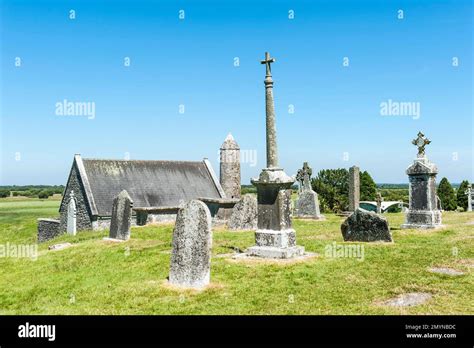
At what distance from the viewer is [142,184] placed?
30266mm

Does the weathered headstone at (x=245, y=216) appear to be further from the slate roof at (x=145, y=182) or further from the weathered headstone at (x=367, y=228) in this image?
the slate roof at (x=145, y=182)

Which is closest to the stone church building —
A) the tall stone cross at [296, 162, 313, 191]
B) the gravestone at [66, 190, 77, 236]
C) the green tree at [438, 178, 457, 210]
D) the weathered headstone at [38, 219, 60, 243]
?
the gravestone at [66, 190, 77, 236]

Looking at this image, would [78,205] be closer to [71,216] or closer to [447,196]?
[71,216]

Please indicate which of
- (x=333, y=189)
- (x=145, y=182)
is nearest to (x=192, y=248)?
(x=145, y=182)

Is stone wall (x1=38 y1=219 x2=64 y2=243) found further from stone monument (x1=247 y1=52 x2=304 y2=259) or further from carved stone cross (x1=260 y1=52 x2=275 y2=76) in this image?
carved stone cross (x1=260 y1=52 x2=275 y2=76)

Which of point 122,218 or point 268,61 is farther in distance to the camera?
point 122,218

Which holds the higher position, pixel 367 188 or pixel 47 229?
pixel 367 188

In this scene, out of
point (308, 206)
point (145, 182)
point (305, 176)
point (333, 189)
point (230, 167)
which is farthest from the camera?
point (333, 189)

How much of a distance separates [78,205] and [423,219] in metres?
20.8

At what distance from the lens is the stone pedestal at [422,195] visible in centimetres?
1841

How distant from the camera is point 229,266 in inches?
468
